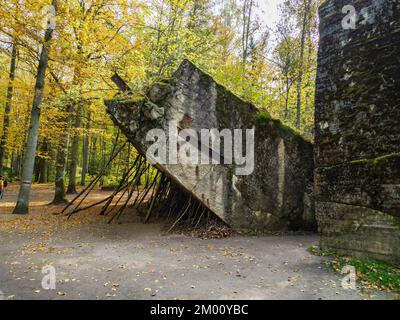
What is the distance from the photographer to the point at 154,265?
602 centimetres

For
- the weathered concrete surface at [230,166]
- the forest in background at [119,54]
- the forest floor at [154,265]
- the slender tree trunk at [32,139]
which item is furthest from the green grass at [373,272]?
the slender tree trunk at [32,139]

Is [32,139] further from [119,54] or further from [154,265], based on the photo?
[154,265]

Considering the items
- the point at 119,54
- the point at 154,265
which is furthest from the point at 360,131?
the point at 119,54

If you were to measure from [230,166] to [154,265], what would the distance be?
4168 mm

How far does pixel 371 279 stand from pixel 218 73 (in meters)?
12.3

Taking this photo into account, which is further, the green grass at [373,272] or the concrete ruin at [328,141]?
the concrete ruin at [328,141]

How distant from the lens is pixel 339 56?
22.5 ft

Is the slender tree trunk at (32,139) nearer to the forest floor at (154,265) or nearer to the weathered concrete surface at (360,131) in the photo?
the forest floor at (154,265)

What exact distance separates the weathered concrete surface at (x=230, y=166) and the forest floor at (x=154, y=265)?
0.84 meters

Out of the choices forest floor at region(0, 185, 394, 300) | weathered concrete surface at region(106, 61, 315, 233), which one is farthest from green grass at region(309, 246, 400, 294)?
weathered concrete surface at region(106, 61, 315, 233)

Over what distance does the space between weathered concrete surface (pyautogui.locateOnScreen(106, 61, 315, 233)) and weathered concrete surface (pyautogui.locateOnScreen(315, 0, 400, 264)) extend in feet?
7.70

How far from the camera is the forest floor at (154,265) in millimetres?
4641

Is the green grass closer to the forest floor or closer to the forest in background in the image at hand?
the forest floor
